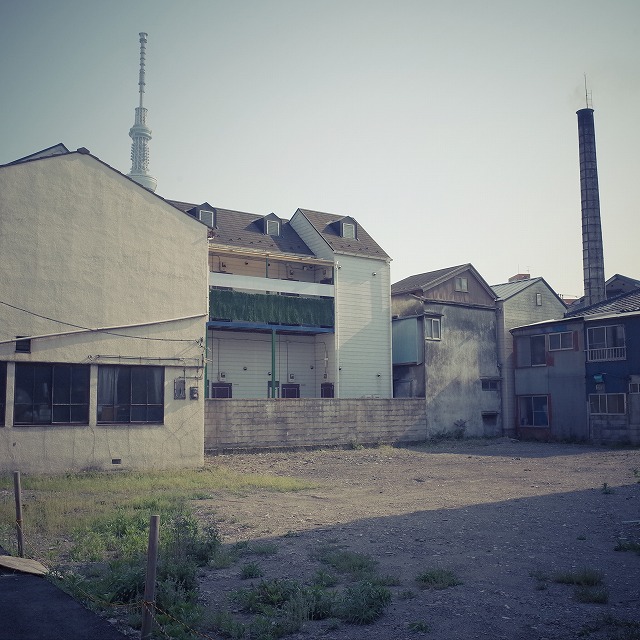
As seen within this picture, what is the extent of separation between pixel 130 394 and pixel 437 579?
14449 millimetres

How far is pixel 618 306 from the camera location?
103 ft

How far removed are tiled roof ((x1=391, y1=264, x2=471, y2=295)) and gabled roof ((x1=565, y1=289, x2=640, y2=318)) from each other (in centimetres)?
688

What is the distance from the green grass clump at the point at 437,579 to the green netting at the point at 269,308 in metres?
22.5

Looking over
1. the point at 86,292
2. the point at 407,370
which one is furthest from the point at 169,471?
the point at 407,370

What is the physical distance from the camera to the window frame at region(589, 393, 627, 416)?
29375 mm

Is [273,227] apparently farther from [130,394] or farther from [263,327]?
[130,394]

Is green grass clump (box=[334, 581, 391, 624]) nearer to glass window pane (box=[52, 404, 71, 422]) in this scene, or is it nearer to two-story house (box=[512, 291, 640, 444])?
glass window pane (box=[52, 404, 71, 422])

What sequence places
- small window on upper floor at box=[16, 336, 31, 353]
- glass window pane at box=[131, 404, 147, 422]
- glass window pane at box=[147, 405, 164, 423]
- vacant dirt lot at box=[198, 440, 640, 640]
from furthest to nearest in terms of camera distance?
glass window pane at box=[147, 405, 164, 423] → glass window pane at box=[131, 404, 147, 422] → small window on upper floor at box=[16, 336, 31, 353] → vacant dirt lot at box=[198, 440, 640, 640]

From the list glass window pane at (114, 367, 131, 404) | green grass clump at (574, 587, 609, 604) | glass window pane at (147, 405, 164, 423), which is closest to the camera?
green grass clump at (574, 587, 609, 604)

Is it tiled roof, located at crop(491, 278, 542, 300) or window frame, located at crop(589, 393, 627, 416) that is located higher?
tiled roof, located at crop(491, 278, 542, 300)

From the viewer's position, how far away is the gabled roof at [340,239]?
113 feet

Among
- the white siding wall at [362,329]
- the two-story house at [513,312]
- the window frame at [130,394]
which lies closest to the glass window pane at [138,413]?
the window frame at [130,394]

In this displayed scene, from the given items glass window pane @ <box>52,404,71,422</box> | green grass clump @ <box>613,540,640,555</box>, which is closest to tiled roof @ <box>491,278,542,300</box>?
glass window pane @ <box>52,404,71,422</box>

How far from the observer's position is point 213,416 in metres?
23.9
